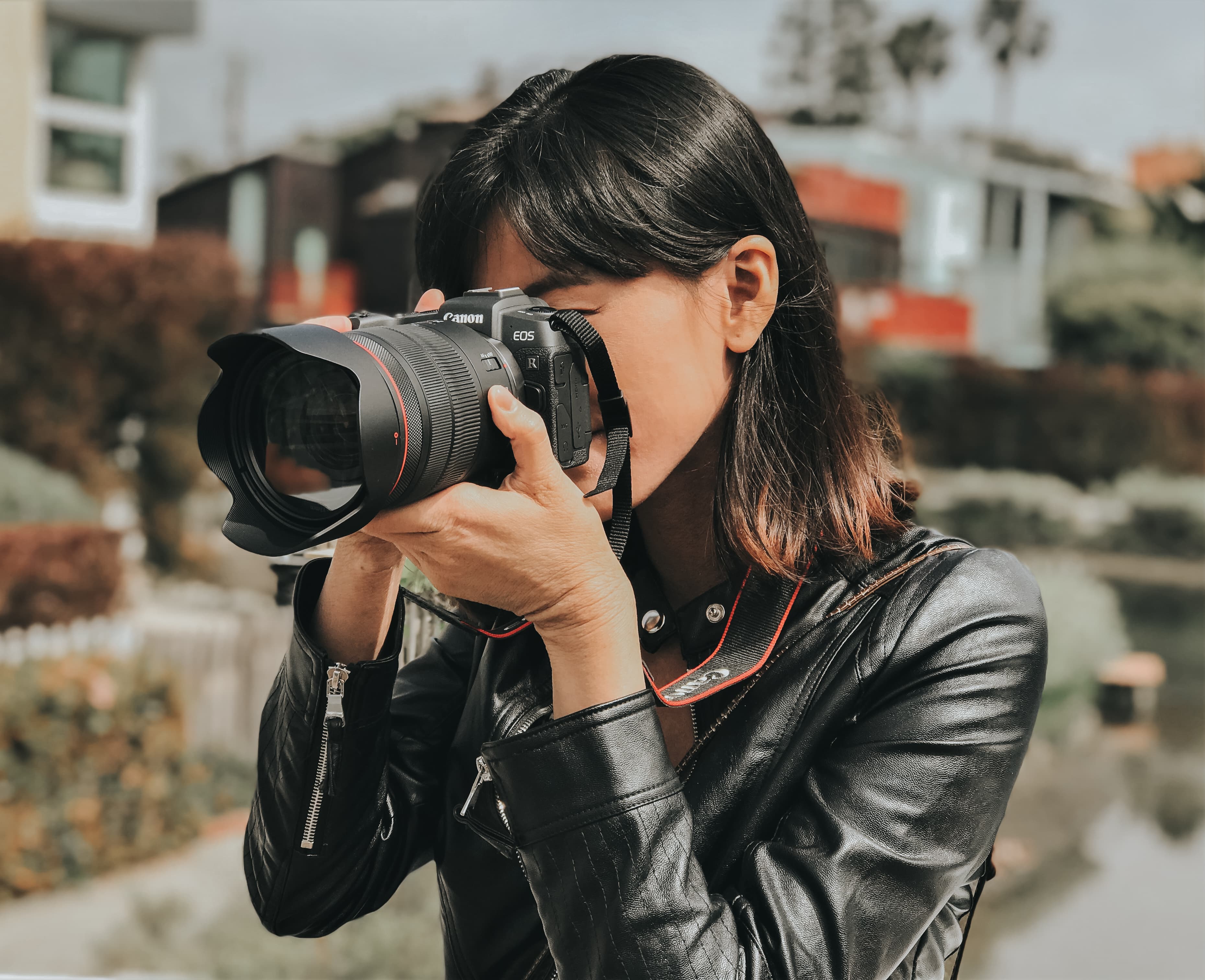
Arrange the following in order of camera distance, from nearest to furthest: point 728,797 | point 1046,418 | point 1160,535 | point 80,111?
1. point 728,797
2. point 80,111
3. point 1160,535
4. point 1046,418

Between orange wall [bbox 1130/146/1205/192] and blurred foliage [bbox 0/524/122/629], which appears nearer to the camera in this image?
blurred foliage [bbox 0/524/122/629]

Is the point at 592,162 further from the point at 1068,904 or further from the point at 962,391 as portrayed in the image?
the point at 962,391

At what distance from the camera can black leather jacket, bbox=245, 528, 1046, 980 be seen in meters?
0.92

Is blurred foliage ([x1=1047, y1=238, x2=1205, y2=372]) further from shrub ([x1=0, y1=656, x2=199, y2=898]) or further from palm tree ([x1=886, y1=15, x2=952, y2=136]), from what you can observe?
shrub ([x1=0, y1=656, x2=199, y2=898])

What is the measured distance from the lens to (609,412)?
1.07 metres

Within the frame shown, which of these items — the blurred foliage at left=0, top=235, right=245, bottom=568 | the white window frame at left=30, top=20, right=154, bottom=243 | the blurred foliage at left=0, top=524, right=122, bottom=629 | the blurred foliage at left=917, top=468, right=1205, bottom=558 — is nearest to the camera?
the blurred foliage at left=0, top=524, right=122, bottom=629

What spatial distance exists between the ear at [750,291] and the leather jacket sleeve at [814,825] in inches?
12.0

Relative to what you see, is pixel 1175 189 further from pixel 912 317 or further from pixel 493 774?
pixel 493 774

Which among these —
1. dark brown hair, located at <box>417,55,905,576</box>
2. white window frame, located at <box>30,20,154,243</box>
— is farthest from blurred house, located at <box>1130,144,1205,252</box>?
dark brown hair, located at <box>417,55,905,576</box>

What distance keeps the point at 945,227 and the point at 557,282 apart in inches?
596

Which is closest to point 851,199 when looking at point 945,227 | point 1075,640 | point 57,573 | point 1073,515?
point 945,227

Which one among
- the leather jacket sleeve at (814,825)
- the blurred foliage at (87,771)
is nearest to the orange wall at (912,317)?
the blurred foliage at (87,771)

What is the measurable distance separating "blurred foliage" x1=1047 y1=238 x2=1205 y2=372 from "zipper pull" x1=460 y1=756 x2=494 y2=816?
47.6ft

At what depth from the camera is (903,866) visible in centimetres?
92
